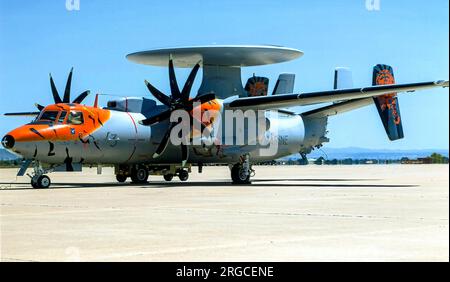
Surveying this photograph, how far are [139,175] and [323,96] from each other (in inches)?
409

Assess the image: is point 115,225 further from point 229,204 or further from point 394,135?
point 394,135

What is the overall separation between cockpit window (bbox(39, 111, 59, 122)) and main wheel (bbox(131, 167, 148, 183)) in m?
7.18

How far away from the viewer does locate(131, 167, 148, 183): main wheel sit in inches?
1565

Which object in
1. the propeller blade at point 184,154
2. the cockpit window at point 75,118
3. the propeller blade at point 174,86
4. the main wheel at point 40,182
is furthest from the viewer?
the propeller blade at point 184,154

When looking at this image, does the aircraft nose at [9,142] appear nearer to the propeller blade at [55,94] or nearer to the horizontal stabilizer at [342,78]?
the propeller blade at [55,94]

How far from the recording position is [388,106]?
4159 centimetres

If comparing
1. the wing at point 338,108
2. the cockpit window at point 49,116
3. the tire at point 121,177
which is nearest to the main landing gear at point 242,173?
the tire at point 121,177

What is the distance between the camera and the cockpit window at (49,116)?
110 ft

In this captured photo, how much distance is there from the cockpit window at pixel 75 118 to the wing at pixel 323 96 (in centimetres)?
804

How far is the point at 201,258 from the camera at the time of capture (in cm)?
1101

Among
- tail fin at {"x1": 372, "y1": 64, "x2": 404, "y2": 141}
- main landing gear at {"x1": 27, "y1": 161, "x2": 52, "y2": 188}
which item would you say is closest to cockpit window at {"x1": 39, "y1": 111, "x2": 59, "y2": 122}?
main landing gear at {"x1": 27, "y1": 161, "x2": 52, "y2": 188}

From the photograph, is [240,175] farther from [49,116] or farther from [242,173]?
[49,116]
